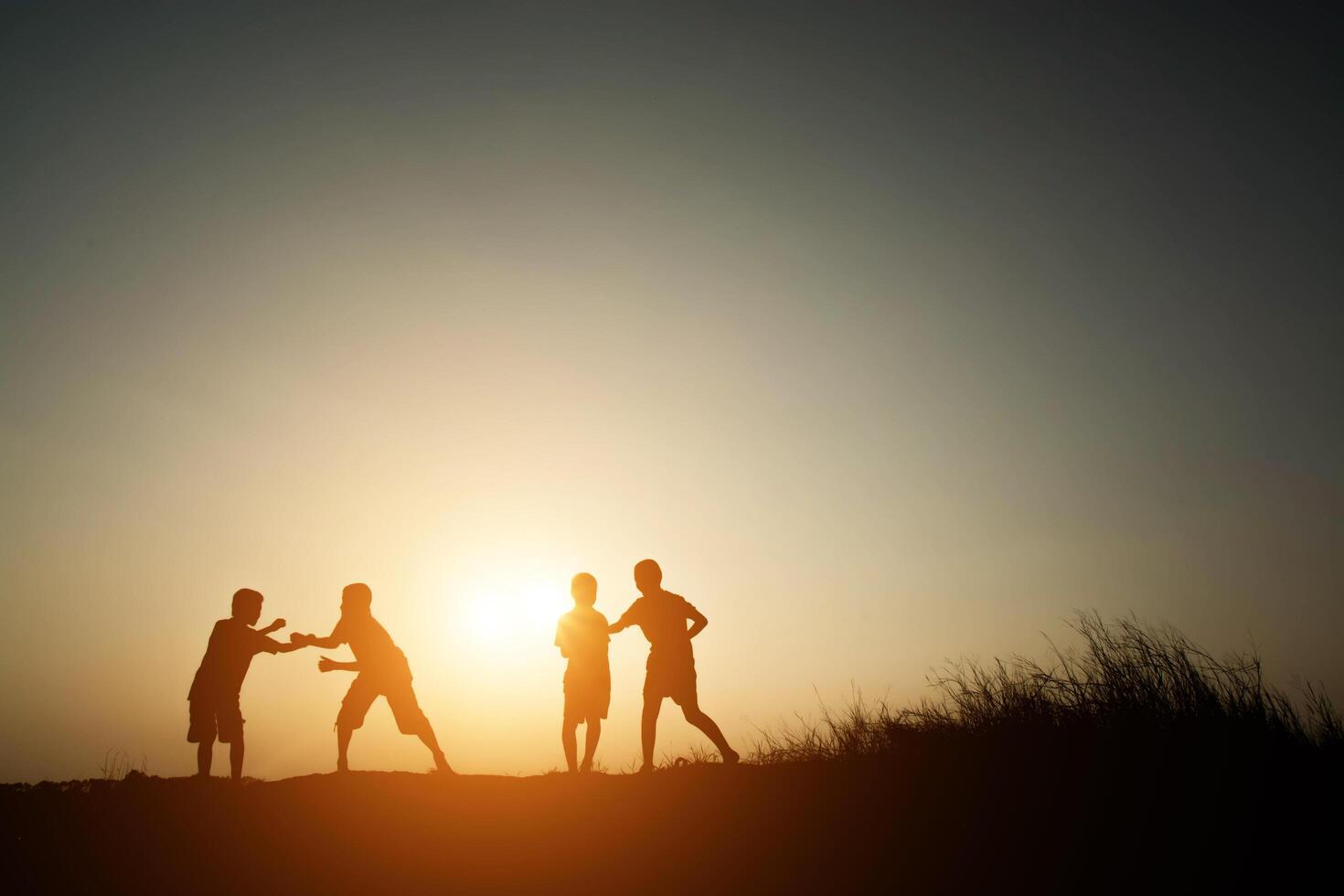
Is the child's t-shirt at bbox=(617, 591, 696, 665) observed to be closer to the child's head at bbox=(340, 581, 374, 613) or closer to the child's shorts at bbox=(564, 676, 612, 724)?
the child's shorts at bbox=(564, 676, 612, 724)

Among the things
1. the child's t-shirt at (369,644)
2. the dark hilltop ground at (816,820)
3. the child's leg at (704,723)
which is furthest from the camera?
Result: the child's t-shirt at (369,644)

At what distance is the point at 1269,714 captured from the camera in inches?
317

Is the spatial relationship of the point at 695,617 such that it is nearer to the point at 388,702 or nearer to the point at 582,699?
the point at 582,699

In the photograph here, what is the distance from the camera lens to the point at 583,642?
349 inches

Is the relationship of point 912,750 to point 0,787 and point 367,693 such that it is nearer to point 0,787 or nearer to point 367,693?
point 367,693

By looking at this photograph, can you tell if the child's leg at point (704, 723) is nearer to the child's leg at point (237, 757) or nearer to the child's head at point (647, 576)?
the child's head at point (647, 576)

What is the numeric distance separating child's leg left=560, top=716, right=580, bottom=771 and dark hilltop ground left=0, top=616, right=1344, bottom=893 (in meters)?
0.36

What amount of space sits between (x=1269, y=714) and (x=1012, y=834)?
15.6 feet

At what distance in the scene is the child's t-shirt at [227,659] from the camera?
9000 millimetres

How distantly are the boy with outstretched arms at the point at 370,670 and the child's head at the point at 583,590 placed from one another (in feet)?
8.53

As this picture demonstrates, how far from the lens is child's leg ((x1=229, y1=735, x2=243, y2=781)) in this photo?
29.7ft

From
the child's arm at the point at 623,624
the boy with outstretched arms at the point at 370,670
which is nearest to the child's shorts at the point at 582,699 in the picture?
the child's arm at the point at 623,624

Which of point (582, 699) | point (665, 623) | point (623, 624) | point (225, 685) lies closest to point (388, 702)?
point (225, 685)

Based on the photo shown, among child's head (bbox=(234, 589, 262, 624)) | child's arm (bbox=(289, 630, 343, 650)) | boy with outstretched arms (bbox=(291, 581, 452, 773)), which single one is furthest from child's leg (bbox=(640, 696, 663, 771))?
child's head (bbox=(234, 589, 262, 624))
